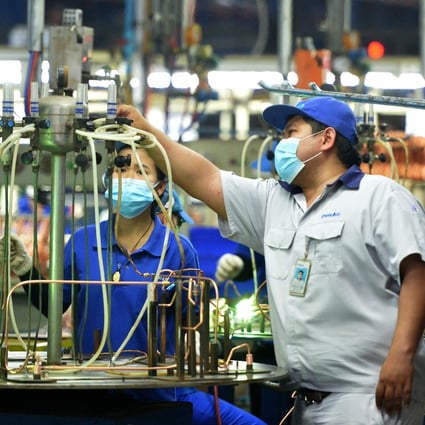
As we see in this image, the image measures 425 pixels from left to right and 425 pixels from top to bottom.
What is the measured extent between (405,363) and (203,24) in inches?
478

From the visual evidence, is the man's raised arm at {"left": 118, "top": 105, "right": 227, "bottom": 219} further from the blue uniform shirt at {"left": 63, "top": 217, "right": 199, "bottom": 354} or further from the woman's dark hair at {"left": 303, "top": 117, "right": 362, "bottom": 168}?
the woman's dark hair at {"left": 303, "top": 117, "right": 362, "bottom": 168}

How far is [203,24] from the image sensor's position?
50.9ft

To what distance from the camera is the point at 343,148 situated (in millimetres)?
4273

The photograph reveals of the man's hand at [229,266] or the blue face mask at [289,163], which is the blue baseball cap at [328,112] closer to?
the blue face mask at [289,163]

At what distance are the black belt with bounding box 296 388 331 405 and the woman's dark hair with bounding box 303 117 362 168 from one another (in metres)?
0.86

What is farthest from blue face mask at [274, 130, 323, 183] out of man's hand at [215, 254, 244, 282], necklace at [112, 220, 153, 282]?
man's hand at [215, 254, 244, 282]

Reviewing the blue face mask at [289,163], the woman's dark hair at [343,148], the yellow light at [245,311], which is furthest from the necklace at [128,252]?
the yellow light at [245,311]

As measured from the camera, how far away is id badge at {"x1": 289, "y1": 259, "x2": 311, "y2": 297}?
13.0ft

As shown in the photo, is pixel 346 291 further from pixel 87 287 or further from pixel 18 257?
pixel 18 257

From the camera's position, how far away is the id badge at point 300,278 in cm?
396

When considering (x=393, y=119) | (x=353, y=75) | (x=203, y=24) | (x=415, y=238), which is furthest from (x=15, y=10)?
(x=415, y=238)

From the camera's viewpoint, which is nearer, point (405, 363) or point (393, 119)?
point (405, 363)

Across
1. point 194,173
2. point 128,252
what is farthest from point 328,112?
point 128,252

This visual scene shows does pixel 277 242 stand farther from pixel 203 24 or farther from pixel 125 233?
pixel 203 24
